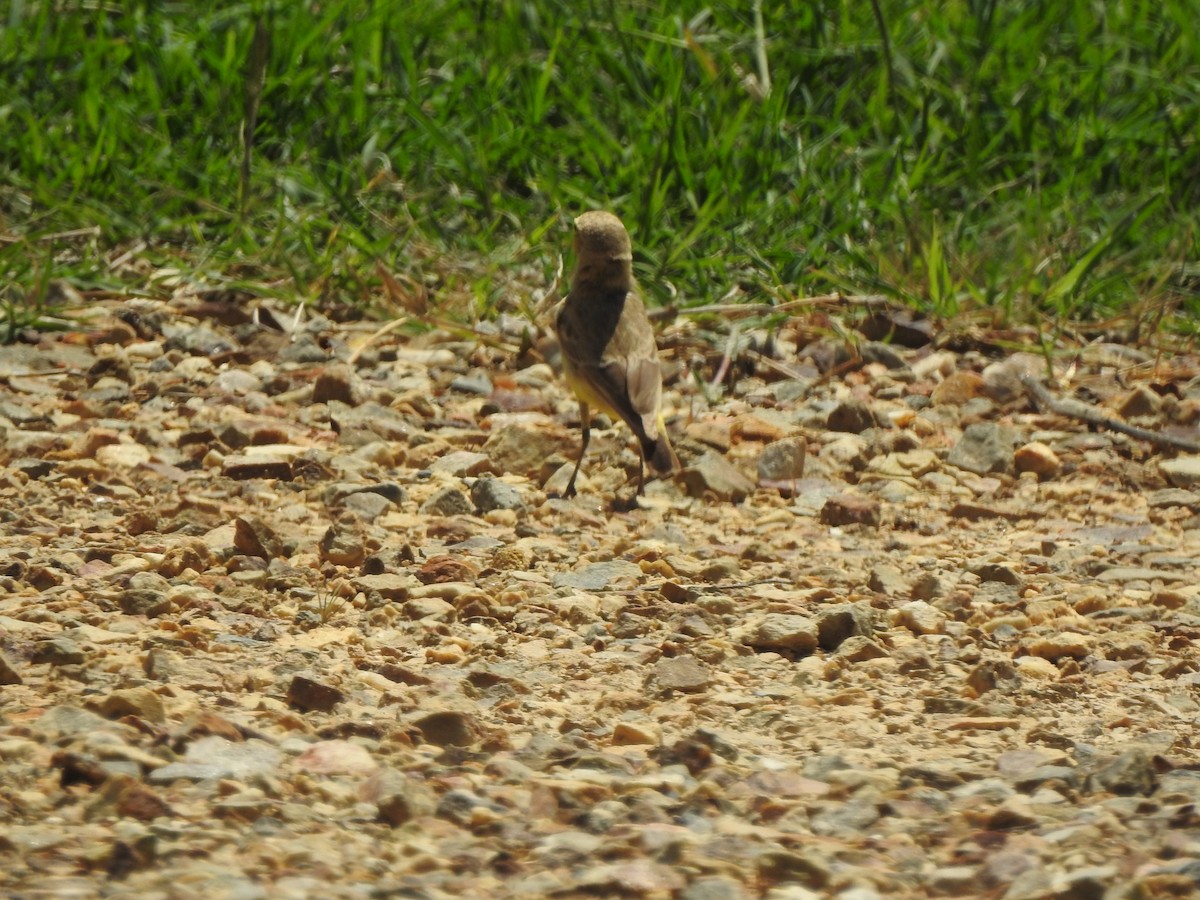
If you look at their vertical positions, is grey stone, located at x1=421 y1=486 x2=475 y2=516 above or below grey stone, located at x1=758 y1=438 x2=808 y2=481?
above

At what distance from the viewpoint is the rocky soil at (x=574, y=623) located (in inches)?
110

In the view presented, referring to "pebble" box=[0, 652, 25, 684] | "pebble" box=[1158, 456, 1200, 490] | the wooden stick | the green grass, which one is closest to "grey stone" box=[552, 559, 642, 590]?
"pebble" box=[0, 652, 25, 684]

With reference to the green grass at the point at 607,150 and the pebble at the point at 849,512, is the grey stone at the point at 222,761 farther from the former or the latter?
the green grass at the point at 607,150

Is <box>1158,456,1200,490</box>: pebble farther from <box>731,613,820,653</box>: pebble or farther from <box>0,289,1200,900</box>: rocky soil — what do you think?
<box>731,613,820,653</box>: pebble

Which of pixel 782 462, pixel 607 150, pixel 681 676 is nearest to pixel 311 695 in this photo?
pixel 681 676

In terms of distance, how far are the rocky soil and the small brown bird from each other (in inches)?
7.4

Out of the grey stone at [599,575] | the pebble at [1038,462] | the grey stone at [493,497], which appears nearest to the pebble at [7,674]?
the grey stone at [599,575]

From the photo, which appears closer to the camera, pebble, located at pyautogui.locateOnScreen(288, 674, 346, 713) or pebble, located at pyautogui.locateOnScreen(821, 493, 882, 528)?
pebble, located at pyautogui.locateOnScreen(288, 674, 346, 713)

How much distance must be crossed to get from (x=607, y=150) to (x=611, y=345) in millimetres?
2285

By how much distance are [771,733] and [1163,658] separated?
3.42 feet

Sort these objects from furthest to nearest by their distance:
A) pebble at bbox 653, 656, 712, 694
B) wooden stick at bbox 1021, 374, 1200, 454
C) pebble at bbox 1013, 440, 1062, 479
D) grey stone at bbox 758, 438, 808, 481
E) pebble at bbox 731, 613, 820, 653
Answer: wooden stick at bbox 1021, 374, 1200, 454 < pebble at bbox 1013, 440, 1062, 479 < grey stone at bbox 758, 438, 808, 481 < pebble at bbox 731, 613, 820, 653 < pebble at bbox 653, 656, 712, 694

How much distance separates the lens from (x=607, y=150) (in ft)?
26.1

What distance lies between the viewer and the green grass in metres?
7.30

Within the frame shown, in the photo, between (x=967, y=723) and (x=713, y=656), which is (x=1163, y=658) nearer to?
(x=967, y=723)
